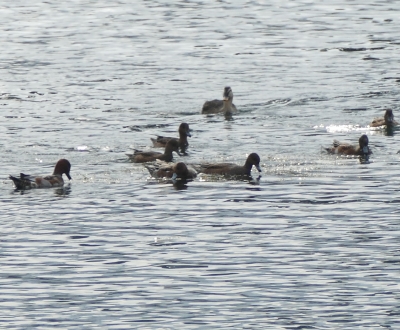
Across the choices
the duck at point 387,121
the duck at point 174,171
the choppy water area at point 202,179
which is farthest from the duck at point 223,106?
the duck at point 174,171

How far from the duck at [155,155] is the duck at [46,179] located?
2305 mm

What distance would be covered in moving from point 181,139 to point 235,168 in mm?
3975

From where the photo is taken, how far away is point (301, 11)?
5588 centimetres

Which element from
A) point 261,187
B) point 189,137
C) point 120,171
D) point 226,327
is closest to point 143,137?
point 189,137

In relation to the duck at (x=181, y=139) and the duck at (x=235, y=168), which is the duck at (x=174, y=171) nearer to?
the duck at (x=235, y=168)

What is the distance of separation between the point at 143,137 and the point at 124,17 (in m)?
22.6

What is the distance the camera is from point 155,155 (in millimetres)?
30188

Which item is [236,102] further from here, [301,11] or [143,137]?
[301,11]

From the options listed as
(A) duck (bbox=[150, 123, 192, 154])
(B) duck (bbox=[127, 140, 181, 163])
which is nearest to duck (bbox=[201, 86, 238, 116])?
(A) duck (bbox=[150, 123, 192, 154])

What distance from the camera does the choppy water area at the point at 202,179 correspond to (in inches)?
756

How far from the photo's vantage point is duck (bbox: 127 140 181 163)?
29.8 m

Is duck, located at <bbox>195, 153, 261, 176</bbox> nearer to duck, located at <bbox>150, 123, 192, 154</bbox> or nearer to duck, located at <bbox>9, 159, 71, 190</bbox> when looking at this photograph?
duck, located at <bbox>9, 159, 71, 190</bbox>

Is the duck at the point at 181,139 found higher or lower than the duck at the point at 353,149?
higher

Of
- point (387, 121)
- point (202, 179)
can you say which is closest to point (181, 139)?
point (202, 179)
